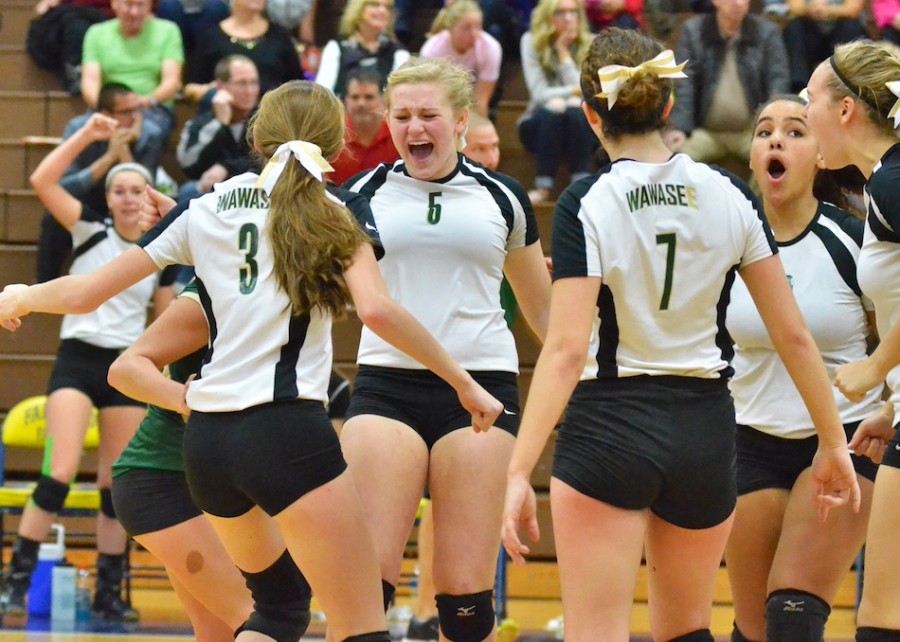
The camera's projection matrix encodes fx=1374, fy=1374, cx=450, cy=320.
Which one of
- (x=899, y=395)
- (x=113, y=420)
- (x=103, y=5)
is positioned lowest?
(x=113, y=420)

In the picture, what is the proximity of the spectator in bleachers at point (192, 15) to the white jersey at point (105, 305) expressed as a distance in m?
2.51

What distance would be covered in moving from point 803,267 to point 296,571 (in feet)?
5.65

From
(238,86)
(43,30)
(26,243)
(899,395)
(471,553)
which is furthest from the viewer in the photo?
(43,30)

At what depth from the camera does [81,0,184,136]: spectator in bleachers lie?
9.02m

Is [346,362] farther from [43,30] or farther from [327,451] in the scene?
[327,451]

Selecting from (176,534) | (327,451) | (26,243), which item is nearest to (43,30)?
(26,243)

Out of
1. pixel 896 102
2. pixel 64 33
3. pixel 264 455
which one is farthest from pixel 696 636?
pixel 64 33

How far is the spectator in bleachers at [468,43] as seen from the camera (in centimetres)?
863

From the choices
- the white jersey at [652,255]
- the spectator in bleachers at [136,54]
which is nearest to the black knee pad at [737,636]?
the white jersey at [652,255]

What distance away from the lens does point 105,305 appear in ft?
23.2

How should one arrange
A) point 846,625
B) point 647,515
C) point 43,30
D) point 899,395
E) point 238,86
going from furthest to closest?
1. point 43,30
2. point 238,86
3. point 846,625
4. point 899,395
5. point 647,515

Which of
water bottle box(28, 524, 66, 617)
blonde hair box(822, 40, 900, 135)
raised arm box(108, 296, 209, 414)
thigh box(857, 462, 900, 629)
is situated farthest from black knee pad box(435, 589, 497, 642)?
water bottle box(28, 524, 66, 617)

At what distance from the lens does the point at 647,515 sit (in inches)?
125

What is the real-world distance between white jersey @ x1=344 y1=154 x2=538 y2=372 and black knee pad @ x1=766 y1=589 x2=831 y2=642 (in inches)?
39.7
